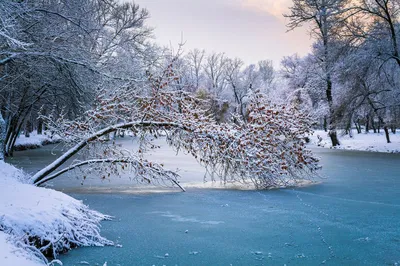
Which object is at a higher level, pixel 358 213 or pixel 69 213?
pixel 69 213

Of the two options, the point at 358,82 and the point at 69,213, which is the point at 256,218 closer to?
the point at 69,213

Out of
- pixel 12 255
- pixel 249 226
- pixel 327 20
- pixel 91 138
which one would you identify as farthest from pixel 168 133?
pixel 327 20

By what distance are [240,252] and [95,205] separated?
3735 millimetres

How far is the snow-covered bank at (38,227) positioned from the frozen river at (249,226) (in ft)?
0.76

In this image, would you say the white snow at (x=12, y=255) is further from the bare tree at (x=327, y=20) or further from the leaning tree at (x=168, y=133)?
the bare tree at (x=327, y=20)

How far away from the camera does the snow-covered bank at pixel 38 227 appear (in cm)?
425

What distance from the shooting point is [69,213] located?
5.53 m

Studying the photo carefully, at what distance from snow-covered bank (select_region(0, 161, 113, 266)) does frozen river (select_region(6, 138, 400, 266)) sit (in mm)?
230

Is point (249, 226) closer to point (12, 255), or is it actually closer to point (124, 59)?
point (12, 255)

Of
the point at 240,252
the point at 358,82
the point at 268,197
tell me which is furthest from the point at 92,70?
the point at 358,82

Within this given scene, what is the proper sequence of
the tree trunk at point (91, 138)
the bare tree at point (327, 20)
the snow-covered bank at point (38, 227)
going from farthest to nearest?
the bare tree at point (327, 20)
the tree trunk at point (91, 138)
the snow-covered bank at point (38, 227)

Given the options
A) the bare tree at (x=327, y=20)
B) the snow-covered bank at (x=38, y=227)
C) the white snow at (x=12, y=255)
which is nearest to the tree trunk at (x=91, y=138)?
the snow-covered bank at (x=38, y=227)

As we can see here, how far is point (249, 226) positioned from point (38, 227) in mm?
3108

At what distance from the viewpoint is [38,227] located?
4867 mm
